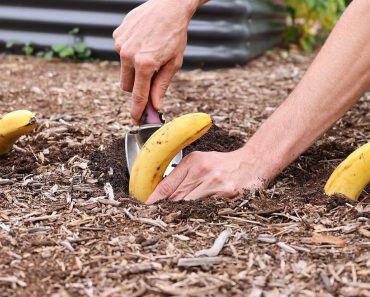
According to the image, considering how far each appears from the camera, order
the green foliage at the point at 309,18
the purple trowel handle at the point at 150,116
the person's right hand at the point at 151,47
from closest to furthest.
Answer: the person's right hand at the point at 151,47, the purple trowel handle at the point at 150,116, the green foliage at the point at 309,18

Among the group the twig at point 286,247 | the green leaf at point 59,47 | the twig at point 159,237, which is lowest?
the green leaf at point 59,47

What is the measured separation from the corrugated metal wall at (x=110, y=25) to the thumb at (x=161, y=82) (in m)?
2.35

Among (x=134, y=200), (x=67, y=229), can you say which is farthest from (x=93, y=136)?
(x=67, y=229)

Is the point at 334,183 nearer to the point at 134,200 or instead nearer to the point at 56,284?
the point at 134,200

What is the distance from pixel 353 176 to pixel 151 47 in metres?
0.77

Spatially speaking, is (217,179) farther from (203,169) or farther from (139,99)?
(139,99)

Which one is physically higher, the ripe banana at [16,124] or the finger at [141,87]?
the finger at [141,87]

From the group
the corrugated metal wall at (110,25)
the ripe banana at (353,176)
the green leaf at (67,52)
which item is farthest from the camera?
the green leaf at (67,52)

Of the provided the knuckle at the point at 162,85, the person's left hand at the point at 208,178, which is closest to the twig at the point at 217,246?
the person's left hand at the point at 208,178

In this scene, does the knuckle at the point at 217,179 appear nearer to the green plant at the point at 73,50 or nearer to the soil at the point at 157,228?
the soil at the point at 157,228

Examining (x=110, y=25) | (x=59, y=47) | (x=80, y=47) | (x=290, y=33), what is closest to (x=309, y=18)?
(x=290, y=33)

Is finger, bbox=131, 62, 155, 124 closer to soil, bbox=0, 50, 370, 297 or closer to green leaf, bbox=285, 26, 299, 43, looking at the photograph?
soil, bbox=0, 50, 370, 297

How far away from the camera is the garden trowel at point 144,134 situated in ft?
7.66

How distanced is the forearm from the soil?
5.2 inches
